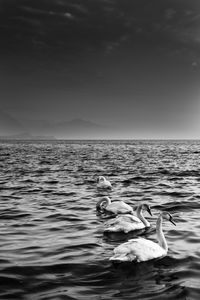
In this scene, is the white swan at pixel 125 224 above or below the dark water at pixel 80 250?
above

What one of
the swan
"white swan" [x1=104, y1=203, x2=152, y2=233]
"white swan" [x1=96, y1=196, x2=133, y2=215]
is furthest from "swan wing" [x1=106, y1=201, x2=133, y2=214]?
the swan

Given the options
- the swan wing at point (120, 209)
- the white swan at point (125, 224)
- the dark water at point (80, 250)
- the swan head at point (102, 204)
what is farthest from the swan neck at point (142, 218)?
the swan head at point (102, 204)

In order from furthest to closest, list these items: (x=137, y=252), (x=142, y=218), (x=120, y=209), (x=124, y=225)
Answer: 1. (x=120, y=209)
2. (x=142, y=218)
3. (x=124, y=225)
4. (x=137, y=252)

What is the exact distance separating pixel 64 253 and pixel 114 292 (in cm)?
296

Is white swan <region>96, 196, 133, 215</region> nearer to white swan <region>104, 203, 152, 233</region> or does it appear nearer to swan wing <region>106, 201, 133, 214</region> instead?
swan wing <region>106, 201, 133, 214</region>

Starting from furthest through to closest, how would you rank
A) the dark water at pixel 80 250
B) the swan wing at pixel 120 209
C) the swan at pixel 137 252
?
the swan wing at pixel 120 209 < the swan at pixel 137 252 < the dark water at pixel 80 250

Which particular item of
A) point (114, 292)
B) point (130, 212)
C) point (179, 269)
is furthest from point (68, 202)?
point (114, 292)

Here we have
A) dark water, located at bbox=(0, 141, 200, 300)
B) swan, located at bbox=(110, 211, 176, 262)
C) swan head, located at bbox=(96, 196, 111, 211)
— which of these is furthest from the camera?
swan head, located at bbox=(96, 196, 111, 211)

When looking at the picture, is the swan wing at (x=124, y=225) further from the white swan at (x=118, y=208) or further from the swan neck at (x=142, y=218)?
the white swan at (x=118, y=208)

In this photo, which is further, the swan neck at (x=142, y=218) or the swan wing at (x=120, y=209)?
the swan wing at (x=120, y=209)

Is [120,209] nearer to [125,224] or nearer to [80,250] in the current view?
[125,224]

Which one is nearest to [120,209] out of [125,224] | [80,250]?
[125,224]

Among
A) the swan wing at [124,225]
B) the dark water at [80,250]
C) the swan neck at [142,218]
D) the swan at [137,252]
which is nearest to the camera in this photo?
the dark water at [80,250]

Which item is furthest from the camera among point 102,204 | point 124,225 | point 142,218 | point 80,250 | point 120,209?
point 102,204
